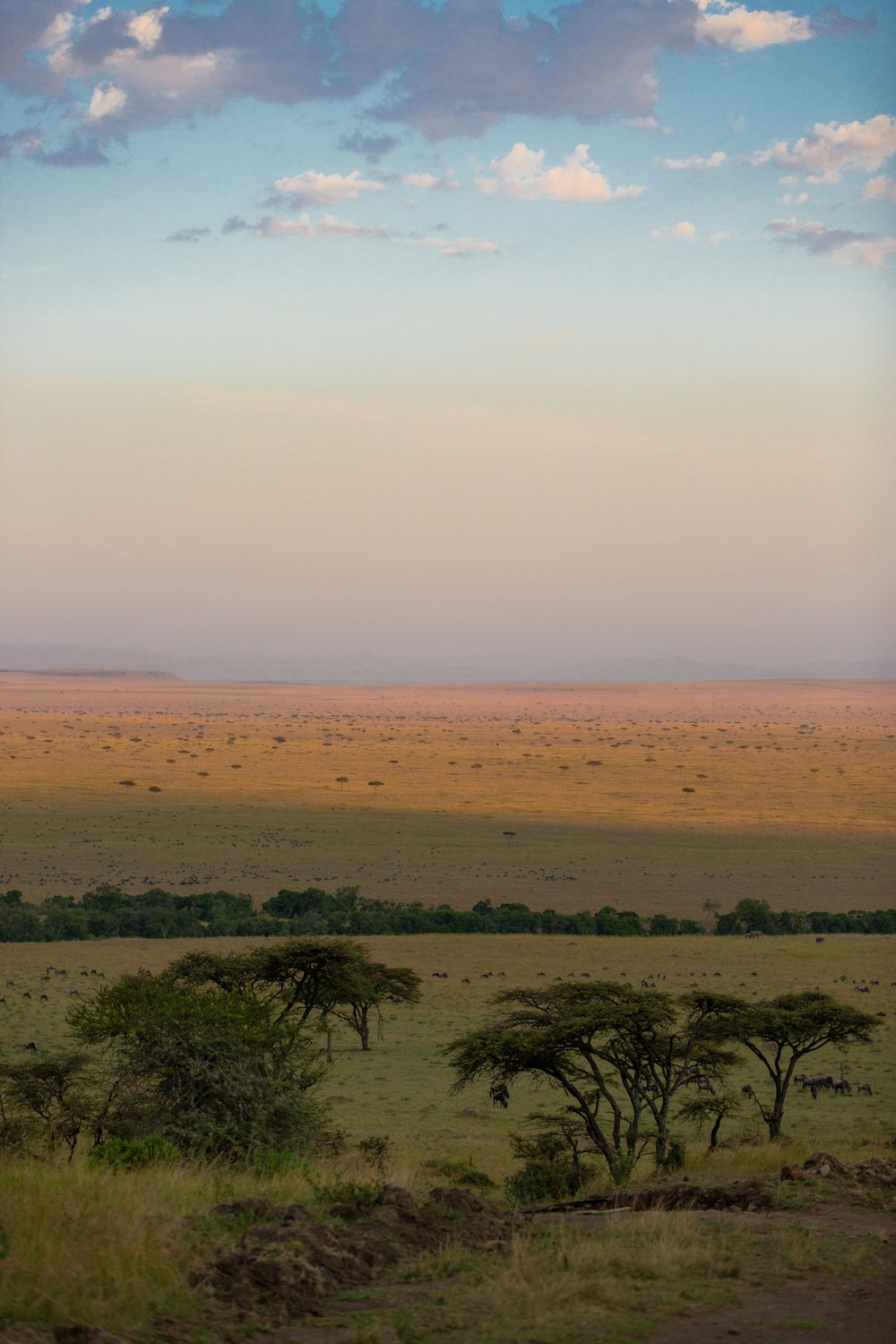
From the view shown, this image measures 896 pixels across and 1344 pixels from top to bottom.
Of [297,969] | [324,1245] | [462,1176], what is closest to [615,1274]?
[324,1245]

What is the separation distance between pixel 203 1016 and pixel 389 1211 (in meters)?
7.88

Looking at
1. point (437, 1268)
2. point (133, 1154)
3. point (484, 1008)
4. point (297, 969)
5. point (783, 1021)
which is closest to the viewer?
point (437, 1268)

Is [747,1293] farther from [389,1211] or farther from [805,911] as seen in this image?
[805,911]

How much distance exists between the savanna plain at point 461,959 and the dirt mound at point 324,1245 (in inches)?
4.9

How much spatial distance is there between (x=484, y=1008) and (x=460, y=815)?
4436 cm

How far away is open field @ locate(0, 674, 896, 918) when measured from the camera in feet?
207

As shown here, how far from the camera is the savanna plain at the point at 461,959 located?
326 inches

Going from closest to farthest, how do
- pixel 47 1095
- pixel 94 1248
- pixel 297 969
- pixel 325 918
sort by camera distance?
pixel 94 1248 < pixel 47 1095 < pixel 297 969 < pixel 325 918

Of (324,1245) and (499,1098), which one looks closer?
(324,1245)

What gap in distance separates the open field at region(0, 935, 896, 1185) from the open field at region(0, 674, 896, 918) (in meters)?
9.68

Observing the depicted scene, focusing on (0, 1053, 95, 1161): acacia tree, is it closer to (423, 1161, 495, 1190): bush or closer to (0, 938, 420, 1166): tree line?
(0, 938, 420, 1166): tree line

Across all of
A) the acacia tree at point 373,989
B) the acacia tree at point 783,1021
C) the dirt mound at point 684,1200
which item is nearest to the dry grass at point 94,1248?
the dirt mound at point 684,1200

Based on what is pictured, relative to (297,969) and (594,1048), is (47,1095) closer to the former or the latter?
(297,969)

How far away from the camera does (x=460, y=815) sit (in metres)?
83.9
